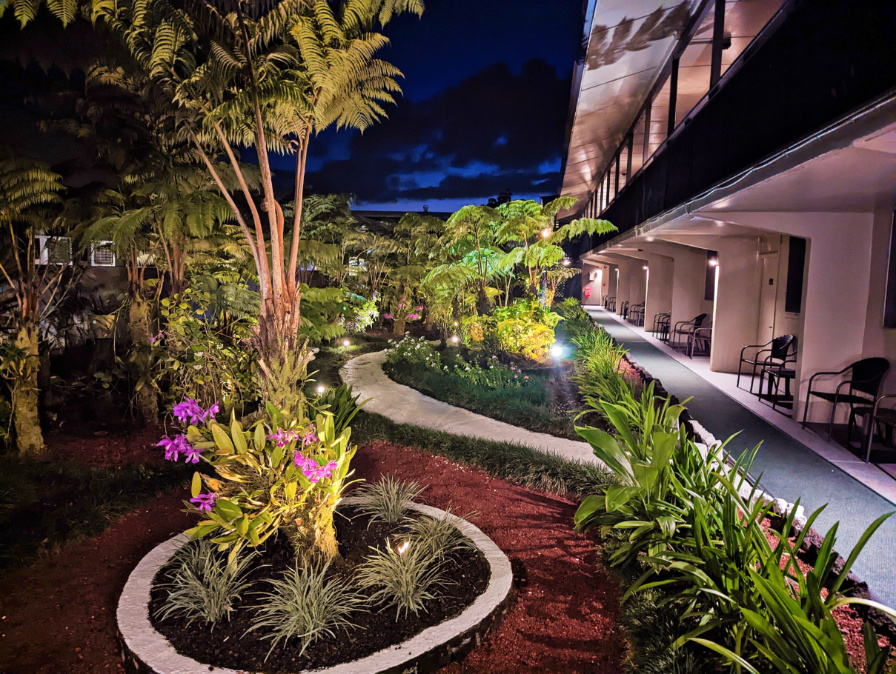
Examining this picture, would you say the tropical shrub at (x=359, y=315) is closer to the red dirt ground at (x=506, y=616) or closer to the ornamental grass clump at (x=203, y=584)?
the red dirt ground at (x=506, y=616)

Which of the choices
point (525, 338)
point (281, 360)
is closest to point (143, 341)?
point (281, 360)

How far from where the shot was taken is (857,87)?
323 centimetres

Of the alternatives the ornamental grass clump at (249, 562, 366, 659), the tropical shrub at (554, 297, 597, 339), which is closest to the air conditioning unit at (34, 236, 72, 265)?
the ornamental grass clump at (249, 562, 366, 659)

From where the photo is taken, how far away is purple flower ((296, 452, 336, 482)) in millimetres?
2779

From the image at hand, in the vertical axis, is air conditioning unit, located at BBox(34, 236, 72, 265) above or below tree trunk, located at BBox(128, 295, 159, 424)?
above

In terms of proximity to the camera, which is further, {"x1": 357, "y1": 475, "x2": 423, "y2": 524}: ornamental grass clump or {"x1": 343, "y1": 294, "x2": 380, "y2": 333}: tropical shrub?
{"x1": 343, "y1": 294, "x2": 380, "y2": 333}: tropical shrub

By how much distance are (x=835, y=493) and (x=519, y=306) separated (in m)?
6.25

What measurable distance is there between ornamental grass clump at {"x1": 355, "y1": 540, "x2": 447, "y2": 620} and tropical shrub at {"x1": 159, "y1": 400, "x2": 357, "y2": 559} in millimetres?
322

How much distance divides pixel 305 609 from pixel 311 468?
67 centimetres

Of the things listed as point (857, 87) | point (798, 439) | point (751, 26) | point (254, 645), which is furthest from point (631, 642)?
point (751, 26)

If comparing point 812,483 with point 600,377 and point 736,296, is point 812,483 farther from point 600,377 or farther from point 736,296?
point 736,296

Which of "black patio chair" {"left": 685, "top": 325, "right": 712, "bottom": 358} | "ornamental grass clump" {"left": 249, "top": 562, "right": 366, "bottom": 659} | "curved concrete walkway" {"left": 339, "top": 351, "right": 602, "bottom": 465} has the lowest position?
"curved concrete walkway" {"left": 339, "top": 351, "right": 602, "bottom": 465}

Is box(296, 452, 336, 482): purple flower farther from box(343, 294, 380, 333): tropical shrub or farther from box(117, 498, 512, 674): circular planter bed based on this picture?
box(343, 294, 380, 333): tropical shrub

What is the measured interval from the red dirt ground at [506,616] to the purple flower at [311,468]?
114 centimetres
